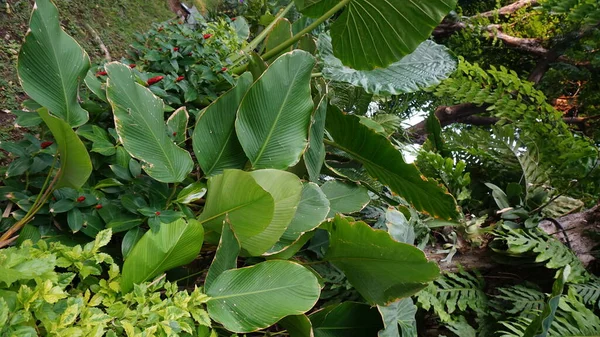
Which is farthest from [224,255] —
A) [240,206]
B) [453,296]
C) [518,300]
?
[518,300]

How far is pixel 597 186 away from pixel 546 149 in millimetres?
227

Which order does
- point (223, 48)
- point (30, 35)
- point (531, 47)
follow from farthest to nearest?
point (531, 47) → point (223, 48) → point (30, 35)

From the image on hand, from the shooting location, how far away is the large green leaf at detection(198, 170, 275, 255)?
2.66 feet

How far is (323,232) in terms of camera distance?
1247 millimetres

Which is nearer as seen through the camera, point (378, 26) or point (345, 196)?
point (345, 196)

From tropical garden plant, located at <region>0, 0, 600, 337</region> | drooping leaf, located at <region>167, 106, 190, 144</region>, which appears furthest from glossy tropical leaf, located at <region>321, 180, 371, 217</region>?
drooping leaf, located at <region>167, 106, 190, 144</region>

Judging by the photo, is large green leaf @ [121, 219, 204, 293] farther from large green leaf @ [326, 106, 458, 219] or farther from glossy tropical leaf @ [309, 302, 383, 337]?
large green leaf @ [326, 106, 458, 219]

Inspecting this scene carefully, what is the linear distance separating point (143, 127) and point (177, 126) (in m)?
0.17

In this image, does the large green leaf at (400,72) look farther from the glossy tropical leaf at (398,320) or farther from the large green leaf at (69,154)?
the large green leaf at (69,154)

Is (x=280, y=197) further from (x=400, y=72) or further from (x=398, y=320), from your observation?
(x=400, y=72)

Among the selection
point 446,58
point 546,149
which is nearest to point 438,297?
point 546,149

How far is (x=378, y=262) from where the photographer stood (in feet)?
3.15

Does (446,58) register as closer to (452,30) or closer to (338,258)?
(338,258)

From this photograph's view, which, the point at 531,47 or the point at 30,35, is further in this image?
the point at 531,47
